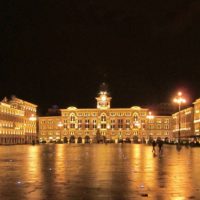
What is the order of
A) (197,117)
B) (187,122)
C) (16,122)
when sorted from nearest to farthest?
(197,117), (16,122), (187,122)

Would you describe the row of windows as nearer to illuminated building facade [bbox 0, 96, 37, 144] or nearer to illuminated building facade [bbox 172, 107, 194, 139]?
illuminated building facade [bbox 0, 96, 37, 144]

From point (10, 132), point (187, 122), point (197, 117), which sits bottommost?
point (10, 132)

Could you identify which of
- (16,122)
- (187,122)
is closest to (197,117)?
(187,122)

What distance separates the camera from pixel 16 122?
15188 centimetres

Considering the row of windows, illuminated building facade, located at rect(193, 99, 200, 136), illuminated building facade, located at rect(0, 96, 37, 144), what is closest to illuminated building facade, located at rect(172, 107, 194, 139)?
illuminated building facade, located at rect(193, 99, 200, 136)

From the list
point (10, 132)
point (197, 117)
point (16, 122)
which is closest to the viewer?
point (10, 132)

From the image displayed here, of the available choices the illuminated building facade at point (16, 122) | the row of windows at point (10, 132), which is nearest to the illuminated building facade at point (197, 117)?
the illuminated building facade at point (16, 122)

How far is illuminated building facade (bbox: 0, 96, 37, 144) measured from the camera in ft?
449

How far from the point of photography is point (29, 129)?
170 meters

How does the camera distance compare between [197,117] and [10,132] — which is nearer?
[10,132]

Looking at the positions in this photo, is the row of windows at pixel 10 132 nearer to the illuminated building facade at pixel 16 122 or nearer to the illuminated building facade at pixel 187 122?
the illuminated building facade at pixel 16 122

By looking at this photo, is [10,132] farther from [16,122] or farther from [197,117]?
[197,117]

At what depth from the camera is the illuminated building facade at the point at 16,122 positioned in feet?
449

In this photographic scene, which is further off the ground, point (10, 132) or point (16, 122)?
point (16, 122)
